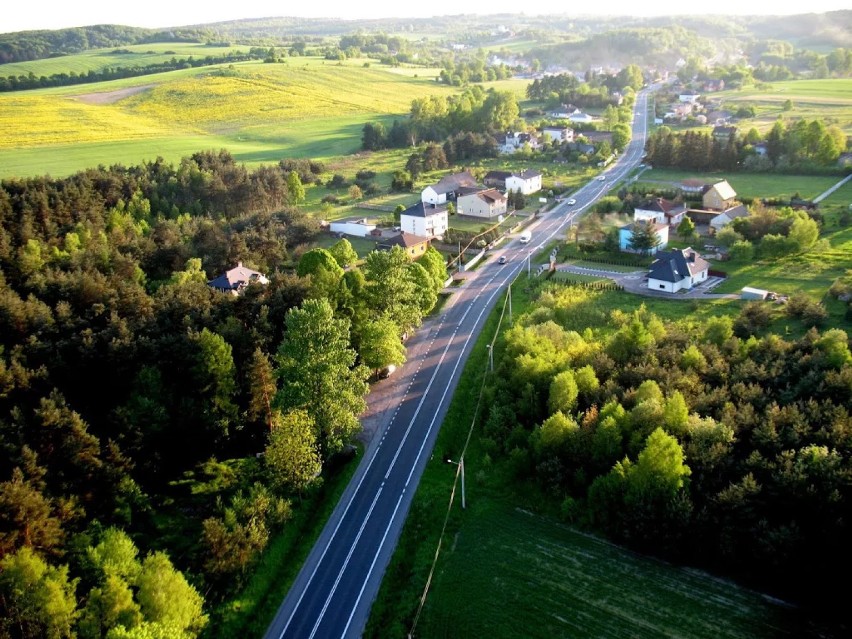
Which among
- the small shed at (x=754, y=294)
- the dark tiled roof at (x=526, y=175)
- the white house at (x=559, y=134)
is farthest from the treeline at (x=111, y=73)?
the small shed at (x=754, y=294)

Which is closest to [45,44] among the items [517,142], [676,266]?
[517,142]

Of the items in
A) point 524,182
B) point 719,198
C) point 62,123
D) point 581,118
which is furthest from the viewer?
point 581,118

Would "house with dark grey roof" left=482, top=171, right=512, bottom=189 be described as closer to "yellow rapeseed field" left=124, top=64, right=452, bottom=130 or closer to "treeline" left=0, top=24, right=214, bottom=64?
"yellow rapeseed field" left=124, top=64, right=452, bottom=130

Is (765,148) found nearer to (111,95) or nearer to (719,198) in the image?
(719,198)

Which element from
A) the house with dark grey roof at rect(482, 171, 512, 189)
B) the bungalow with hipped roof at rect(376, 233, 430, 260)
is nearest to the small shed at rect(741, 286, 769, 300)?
the bungalow with hipped roof at rect(376, 233, 430, 260)

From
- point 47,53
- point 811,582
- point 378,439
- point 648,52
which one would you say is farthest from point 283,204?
point 648,52

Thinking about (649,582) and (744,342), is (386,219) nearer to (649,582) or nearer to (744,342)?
(744,342)

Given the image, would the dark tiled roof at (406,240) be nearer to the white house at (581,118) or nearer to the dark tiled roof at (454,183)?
the dark tiled roof at (454,183)
